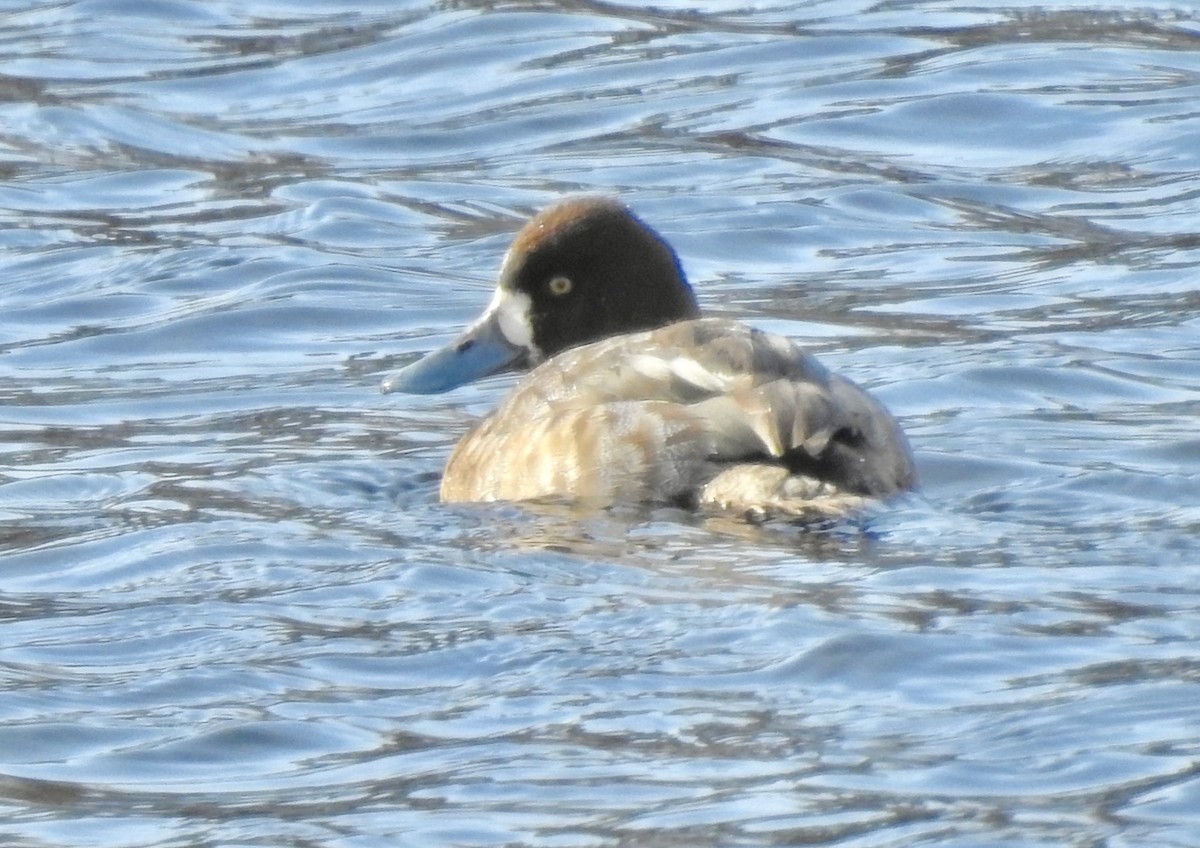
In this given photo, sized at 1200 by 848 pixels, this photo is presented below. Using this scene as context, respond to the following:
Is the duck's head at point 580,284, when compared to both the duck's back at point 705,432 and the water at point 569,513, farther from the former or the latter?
the duck's back at point 705,432

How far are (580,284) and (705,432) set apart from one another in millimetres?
1521

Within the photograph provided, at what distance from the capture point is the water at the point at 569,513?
4988 millimetres

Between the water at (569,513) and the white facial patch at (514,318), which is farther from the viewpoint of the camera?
the white facial patch at (514,318)

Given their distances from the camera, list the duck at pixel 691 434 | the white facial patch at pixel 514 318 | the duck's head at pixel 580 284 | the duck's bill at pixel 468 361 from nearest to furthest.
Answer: the duck at pixel 691 434 < the duck's head at pixel 580 284 < the white facial patch at pixel 514 318 < the duck's bill at pixel 468 361

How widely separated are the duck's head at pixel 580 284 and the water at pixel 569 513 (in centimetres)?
49

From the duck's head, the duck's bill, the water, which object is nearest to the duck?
the water

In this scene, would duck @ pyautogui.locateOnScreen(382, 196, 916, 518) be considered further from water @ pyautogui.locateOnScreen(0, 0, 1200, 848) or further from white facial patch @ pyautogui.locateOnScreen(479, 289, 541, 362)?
white facial patch @ pyautogui.locateOnScreen(479, 289, 541, 362)

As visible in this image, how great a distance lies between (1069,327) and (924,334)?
19.8 inches

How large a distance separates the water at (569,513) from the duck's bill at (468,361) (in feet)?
0.77

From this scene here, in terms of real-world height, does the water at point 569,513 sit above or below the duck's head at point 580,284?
below

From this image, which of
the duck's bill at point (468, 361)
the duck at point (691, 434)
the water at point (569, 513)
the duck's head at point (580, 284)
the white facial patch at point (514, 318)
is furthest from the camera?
the duck's bill at point (468, 361)

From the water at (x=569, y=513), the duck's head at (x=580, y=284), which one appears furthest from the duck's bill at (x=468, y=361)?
the water at (x=569, y=513)

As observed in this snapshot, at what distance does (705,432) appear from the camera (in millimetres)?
6668

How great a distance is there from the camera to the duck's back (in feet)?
21.6
